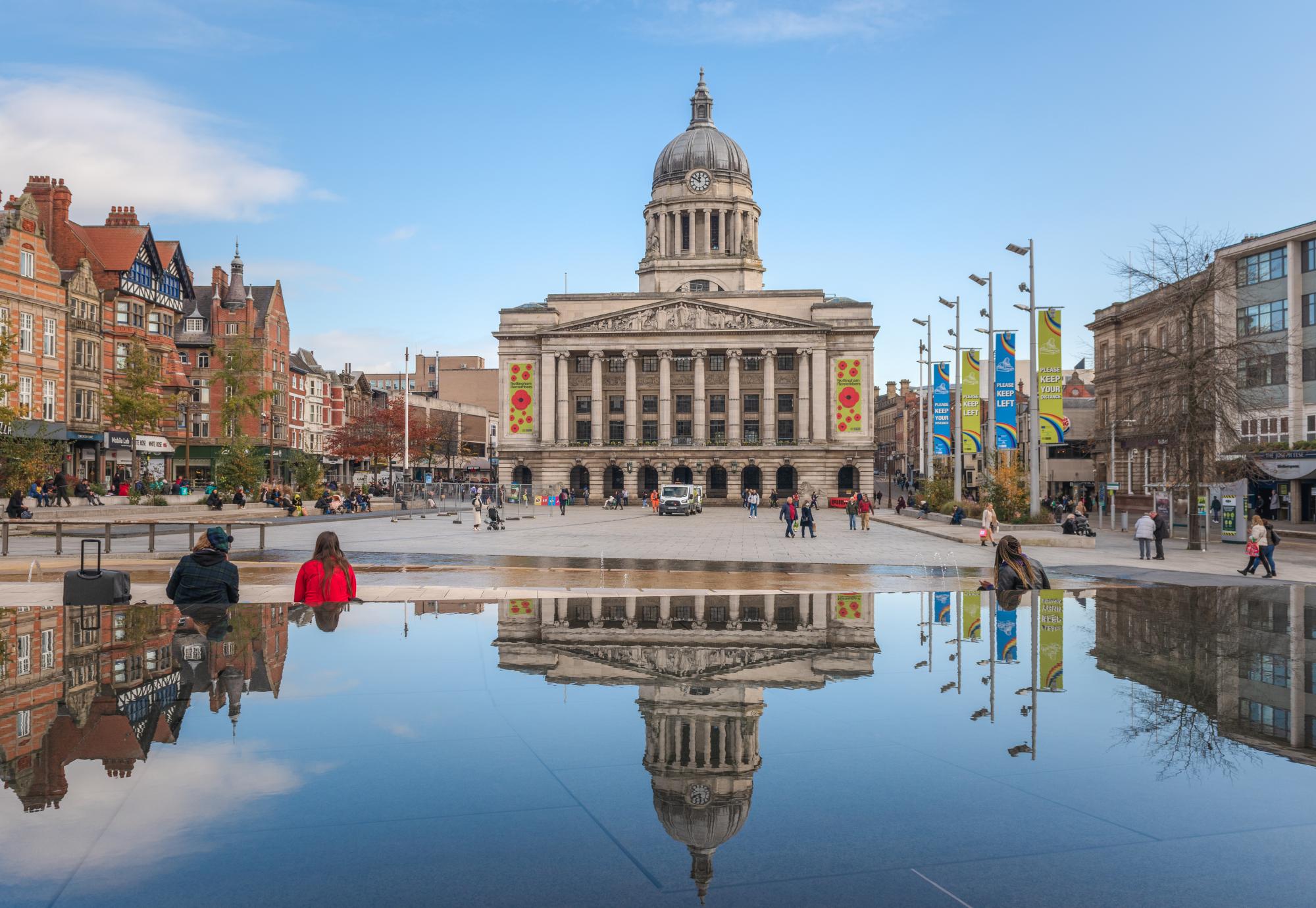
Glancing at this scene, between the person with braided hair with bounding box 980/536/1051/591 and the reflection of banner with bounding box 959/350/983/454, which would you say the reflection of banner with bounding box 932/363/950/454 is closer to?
the reflection of banner with bounding box 959/350/983/454

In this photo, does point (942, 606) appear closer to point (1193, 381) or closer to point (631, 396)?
point (1193, 381)

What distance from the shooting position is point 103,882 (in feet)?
15.6

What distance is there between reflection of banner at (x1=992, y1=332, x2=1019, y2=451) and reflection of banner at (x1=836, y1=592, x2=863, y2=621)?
25613 millimetres

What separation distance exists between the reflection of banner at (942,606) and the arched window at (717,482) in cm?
7957

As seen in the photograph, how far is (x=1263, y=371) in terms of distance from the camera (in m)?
48.1

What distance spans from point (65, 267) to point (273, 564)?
160 feet

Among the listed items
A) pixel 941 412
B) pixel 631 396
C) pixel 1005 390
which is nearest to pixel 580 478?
pixel 631 396

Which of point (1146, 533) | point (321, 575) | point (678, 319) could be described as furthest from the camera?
point (678, 319)

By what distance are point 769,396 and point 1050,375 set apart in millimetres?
61055

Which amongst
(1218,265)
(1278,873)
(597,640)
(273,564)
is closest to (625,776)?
(1278,873)

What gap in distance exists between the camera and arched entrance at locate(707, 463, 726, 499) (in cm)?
9775

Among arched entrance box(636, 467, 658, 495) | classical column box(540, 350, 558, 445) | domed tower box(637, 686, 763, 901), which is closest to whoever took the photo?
domed tower box(637, 686, 763, 901)

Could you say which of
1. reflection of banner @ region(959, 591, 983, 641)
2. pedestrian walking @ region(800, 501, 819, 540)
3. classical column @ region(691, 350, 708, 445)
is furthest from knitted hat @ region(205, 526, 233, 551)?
classical column @ region(691, 350, 708, 445)

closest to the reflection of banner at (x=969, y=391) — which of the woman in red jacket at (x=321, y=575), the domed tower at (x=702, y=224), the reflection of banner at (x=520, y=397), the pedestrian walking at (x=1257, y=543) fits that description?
the pedestrian walking at (x=1257, y=543)
